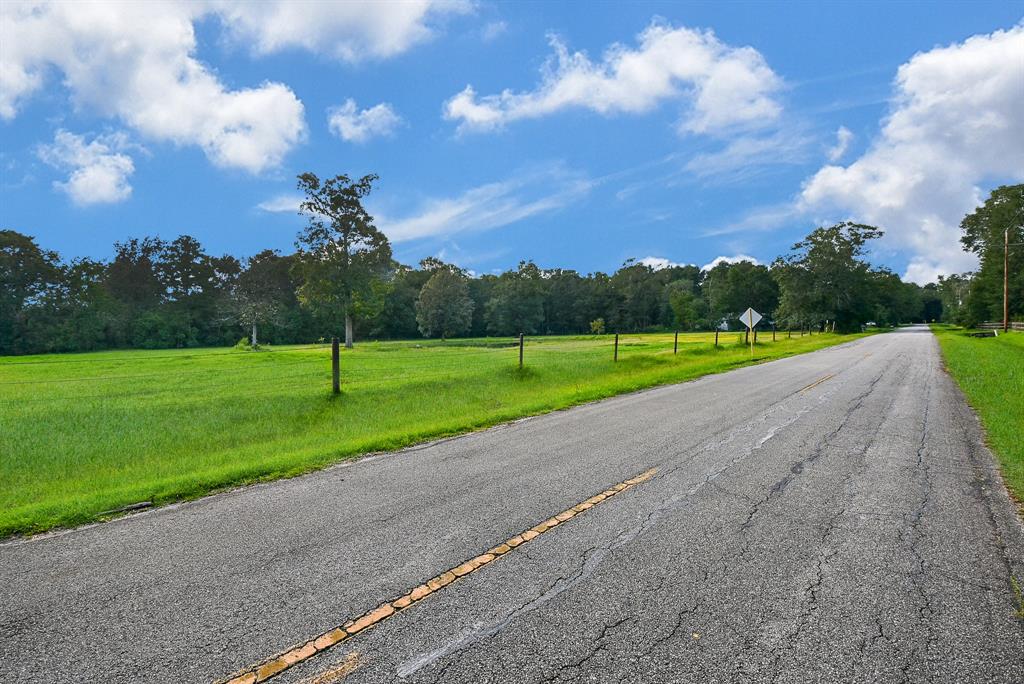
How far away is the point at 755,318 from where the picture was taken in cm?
2825

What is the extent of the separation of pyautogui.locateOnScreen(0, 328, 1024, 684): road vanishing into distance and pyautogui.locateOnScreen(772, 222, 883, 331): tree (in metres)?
72.0

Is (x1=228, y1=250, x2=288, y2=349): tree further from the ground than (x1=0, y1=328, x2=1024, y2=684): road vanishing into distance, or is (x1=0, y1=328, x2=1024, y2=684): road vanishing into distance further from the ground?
(x1=228, y1=250, x2=288, y2=349): tree

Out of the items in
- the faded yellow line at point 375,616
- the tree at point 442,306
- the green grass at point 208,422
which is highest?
the tree at point 442,306

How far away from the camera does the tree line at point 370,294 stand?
157 feet

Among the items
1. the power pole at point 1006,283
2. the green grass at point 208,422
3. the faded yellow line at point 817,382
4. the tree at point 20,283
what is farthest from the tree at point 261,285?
the power pole at point 1006,283

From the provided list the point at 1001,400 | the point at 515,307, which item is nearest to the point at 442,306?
the point at 515,307

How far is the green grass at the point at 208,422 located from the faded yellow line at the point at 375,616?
3590mm

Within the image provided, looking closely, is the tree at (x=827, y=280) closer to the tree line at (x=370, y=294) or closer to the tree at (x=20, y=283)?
the tree line at (x=370, y=294)

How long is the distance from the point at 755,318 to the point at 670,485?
26296 mm

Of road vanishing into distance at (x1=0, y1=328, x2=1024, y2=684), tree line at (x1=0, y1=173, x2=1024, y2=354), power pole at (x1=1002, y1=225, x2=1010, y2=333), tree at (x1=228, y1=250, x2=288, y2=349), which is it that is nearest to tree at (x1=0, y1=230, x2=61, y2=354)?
tree line at (x1=0, y1=173, x2=1024, y2=354)

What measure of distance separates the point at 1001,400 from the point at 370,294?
44.8 m

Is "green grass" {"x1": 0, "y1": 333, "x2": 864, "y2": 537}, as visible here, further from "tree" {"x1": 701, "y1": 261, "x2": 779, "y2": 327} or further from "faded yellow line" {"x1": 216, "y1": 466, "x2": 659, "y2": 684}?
"tree" {"x1": 701, "y1": 261, "x2": 779, "y2": 327}

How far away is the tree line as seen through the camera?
4800 cm

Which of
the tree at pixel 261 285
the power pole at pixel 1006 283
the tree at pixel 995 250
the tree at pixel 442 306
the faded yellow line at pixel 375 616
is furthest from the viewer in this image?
the tree at pixel 442 306
